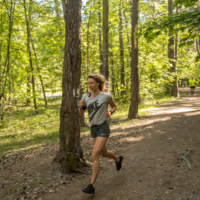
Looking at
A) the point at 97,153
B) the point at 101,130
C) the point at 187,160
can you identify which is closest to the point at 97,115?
the point at 101,130

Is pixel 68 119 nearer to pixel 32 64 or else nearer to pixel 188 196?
pixel 188 196

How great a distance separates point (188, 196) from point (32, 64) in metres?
16.0

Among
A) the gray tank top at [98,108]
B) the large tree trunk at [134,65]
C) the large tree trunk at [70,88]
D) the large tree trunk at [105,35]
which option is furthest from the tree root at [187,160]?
the large tree trunk at [105,35]

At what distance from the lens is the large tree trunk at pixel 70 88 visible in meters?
4.91

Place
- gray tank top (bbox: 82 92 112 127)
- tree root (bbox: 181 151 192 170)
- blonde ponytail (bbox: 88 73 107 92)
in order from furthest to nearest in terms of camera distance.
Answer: tree root (bbox: 181 151 192 170) → blonde ponytail (bbox: 88 73 107 92) → gray tank top (bbox: 82 92 112 127)

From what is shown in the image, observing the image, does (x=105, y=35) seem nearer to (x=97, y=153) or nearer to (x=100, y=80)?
(x=100, y=80)

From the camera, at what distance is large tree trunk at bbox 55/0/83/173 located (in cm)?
491

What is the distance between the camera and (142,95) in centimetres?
1725

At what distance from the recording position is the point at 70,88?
16.2 feet

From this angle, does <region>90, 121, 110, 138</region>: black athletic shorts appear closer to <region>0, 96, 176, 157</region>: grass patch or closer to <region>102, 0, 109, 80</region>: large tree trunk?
<region>0, 96, 176, 157</region>: grass patch

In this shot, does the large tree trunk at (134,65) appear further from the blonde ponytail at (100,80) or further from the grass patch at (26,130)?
the blonde ponytail at (100,80)

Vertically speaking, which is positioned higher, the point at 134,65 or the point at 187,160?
the point at 134,65

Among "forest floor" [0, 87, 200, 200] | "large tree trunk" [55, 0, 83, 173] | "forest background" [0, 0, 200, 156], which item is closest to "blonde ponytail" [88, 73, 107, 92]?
"large tree trunk" [55, 0, 83, 173]

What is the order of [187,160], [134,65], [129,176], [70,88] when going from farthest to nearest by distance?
[134,65] < [70,88] < [187,160] < [129,176]
